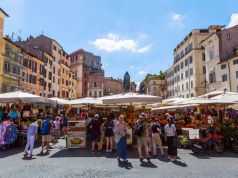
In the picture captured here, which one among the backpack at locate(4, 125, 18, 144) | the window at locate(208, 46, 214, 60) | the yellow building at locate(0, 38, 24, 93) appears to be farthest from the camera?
the window at locate(208, 46, 214, 60)

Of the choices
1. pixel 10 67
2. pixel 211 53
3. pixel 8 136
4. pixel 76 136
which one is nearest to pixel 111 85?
pixel 211 53

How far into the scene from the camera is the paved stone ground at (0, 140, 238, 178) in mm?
8258

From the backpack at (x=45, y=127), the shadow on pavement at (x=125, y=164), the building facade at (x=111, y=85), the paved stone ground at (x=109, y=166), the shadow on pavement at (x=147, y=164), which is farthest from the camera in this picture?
the building facade at (x=111, y=85)

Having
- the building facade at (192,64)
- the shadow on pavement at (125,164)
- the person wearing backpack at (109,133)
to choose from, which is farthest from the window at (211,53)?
the shadow on pavement at (125,164)

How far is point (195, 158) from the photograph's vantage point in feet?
36.3

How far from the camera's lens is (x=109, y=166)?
9539 millimetres

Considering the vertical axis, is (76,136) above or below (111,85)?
below

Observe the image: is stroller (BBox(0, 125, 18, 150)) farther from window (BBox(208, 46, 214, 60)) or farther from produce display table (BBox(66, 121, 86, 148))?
window (BBox(208, 46, 214, 60))

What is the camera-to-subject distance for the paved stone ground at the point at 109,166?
8258 millimetres

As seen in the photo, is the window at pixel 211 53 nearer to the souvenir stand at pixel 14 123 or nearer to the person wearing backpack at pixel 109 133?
the souvenir stand at pixel 14 123

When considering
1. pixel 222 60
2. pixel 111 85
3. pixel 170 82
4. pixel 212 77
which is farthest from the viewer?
pixel 111 85

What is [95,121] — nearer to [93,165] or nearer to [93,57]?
[93,165]

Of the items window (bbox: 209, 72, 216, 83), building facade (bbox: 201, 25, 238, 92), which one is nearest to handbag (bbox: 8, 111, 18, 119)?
building facade (bbox: 201, 25, 238, 92)

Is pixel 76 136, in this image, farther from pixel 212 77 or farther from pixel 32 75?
pixel 32 75
